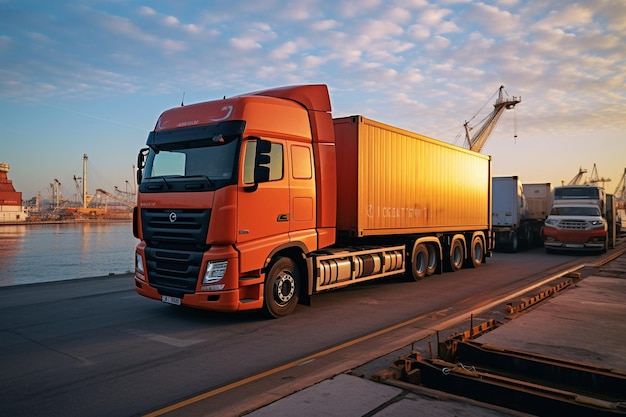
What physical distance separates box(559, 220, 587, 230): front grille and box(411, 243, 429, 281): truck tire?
10580mm

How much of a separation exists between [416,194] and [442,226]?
190 centimetres

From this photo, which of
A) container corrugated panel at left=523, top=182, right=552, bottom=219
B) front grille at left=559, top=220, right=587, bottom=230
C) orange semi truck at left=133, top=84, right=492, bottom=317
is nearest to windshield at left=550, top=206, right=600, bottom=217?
front grille at left=559, top=220, right=587, bottom=230

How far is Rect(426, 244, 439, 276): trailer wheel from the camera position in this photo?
13.4 m

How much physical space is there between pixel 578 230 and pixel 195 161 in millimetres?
18245

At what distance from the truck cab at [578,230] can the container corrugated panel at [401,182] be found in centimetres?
654

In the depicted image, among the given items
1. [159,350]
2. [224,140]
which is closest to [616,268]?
[224,140]

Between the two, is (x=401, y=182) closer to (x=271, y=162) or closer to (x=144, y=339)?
(x=271, y=162)

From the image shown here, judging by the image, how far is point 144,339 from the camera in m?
6.81

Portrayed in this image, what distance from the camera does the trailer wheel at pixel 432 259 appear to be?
13380mm

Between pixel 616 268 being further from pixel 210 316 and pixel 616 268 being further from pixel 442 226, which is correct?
pixel 210 316

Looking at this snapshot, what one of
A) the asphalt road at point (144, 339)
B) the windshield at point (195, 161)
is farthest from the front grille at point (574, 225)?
the windshield at point (195, 161)

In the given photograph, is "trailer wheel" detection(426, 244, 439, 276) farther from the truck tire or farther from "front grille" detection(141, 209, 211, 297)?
"front grille" detection(141, 209, 211, 297)

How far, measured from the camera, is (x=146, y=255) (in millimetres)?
8078

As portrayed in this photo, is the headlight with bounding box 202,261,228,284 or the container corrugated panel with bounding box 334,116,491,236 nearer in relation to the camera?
the headlight with bounding box 202,261,228,284
